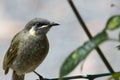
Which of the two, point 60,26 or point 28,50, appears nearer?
point 28,50

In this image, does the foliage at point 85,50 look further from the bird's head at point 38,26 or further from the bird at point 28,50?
the bird at point 28,50

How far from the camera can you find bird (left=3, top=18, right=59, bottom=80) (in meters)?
2.93

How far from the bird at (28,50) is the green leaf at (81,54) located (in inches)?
81.2

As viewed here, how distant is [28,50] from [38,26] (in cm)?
16

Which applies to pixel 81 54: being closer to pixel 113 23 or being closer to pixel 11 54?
pixel 113 23

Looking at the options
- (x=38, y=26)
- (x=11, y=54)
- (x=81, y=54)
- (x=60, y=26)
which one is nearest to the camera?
(x=81, y=54)

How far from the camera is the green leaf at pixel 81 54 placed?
2.40ft

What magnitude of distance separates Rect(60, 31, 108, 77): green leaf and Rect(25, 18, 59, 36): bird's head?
75.5 inches

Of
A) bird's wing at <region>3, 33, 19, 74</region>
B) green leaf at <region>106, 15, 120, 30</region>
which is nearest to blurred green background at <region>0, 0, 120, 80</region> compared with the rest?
bird's wing at <region>3, 33, 19, 74</region>

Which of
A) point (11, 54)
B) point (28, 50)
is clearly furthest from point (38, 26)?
point (11, 54)

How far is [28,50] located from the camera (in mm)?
2977

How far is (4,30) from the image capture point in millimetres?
6859

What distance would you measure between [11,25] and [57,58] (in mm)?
1022

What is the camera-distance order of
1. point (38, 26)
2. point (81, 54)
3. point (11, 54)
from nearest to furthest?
1. point (81, 54)
2. point (38, 26)
3. point (11, 54)
